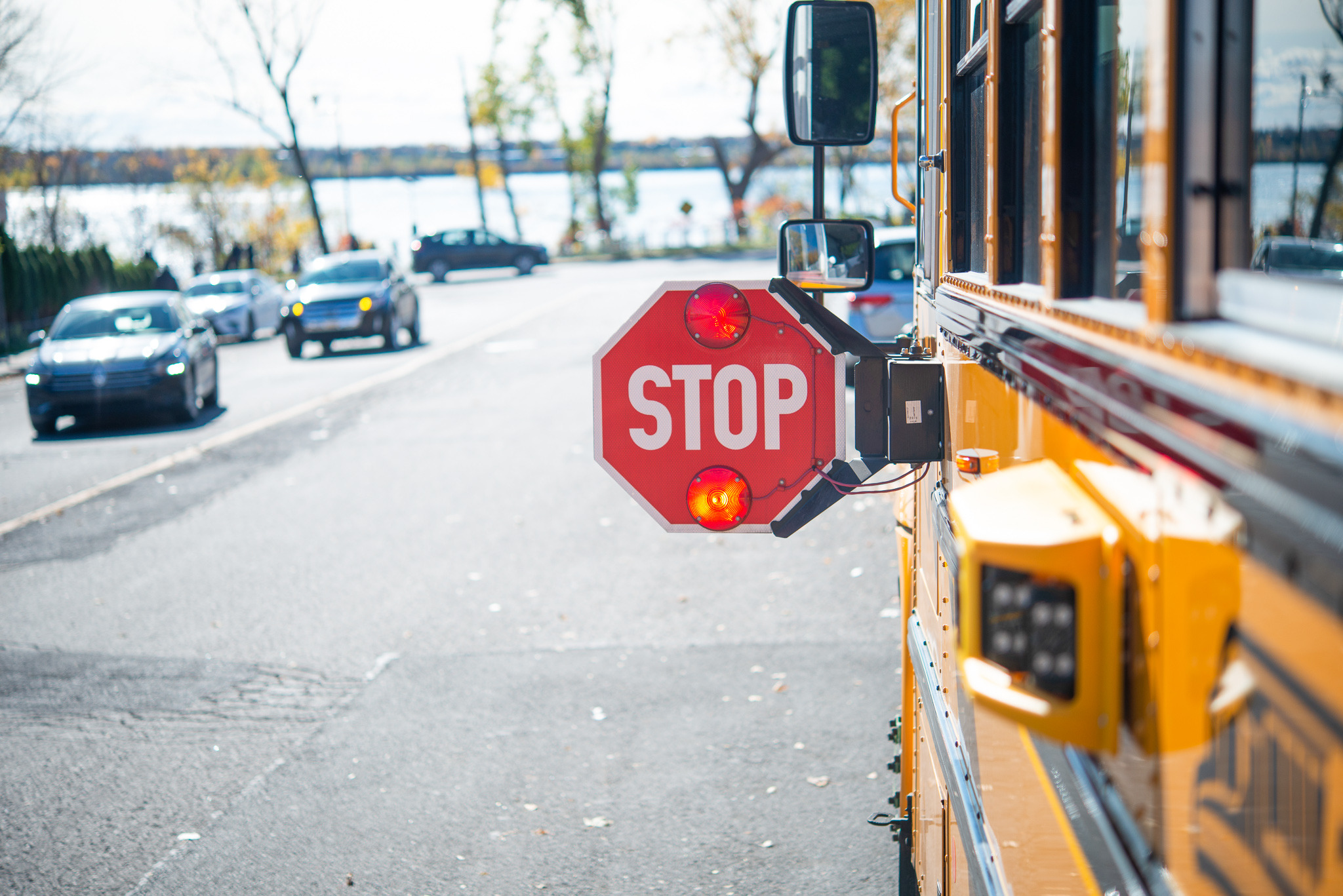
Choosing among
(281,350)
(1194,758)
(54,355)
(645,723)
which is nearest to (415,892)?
(645,723)

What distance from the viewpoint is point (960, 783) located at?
6.75ft

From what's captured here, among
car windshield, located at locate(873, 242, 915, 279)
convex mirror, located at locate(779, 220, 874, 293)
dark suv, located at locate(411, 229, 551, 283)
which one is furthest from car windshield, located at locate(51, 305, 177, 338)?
dark suv, located at locate(411, 229, 551, 283)

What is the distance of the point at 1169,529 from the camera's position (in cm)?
98

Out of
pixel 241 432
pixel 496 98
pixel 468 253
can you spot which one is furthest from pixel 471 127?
pixel 241 432

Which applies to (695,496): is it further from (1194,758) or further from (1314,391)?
(1314,391)

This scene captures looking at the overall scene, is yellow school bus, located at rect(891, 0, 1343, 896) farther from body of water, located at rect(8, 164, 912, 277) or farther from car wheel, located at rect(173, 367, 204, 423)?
body of water, located at rect(8, 164, 912, 277)

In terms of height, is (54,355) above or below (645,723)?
above

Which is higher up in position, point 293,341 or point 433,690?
point 293,341

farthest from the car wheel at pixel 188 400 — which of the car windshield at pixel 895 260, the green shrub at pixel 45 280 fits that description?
the green shrub at pixel 45 280

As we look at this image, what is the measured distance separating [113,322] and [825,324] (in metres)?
13.3

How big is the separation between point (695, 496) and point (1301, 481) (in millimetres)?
1949

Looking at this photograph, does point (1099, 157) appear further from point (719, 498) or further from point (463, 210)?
point (463, 210)

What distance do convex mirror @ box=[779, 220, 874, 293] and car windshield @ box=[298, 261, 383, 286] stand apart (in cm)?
1826

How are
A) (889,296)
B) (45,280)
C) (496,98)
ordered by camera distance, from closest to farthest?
(889,296) < (45,280) < (496,98)
